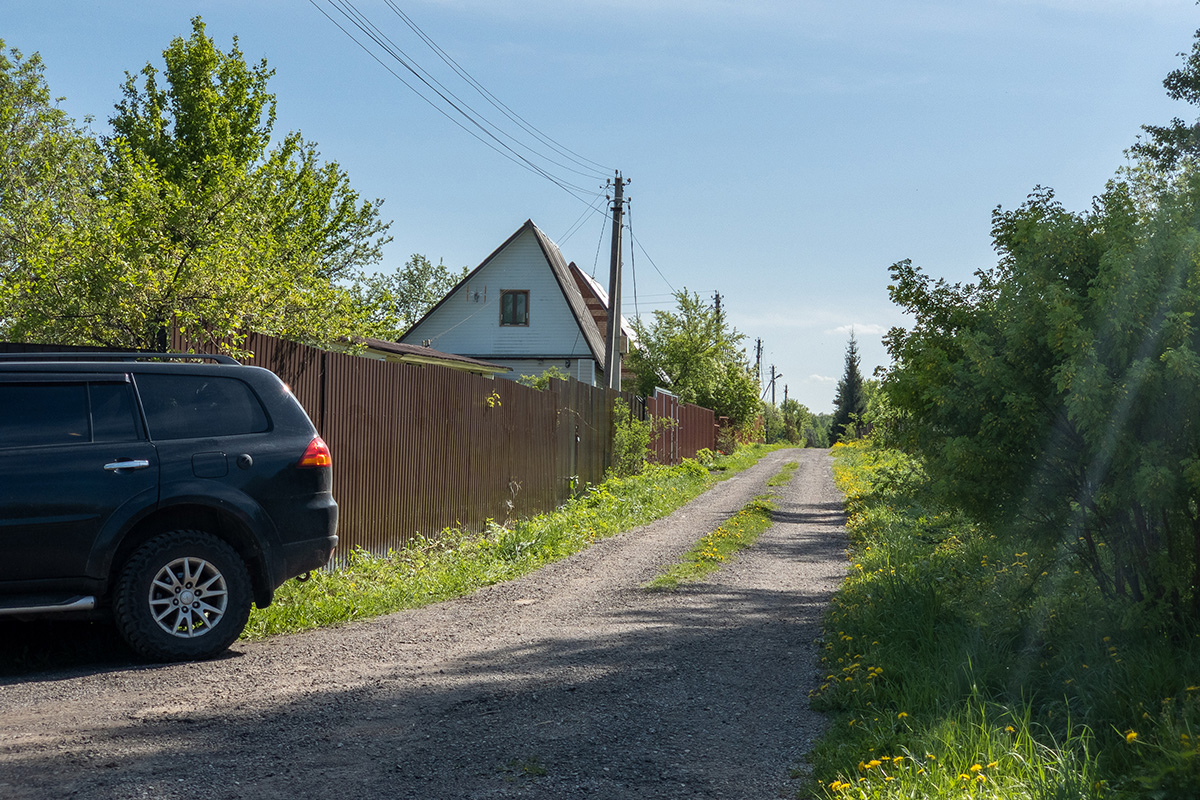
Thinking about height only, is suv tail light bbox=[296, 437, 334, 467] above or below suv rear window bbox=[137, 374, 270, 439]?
below

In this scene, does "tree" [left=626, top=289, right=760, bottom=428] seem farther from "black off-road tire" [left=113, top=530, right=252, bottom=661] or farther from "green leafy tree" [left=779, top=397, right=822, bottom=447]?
"green leafy tree" [left=779, top=397, right=822, bottom=447]

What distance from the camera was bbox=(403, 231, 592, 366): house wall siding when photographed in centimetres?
3297

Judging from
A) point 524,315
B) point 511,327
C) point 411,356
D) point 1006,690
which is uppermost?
point 524,315

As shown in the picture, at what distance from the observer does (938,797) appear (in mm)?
3258

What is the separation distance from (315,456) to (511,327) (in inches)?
1069

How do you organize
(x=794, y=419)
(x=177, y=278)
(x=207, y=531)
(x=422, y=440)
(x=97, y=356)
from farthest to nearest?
(x=794, y=419), (x=422, y=440), (x=177, y=278), (x=97, y=356), (x=207, y=531)

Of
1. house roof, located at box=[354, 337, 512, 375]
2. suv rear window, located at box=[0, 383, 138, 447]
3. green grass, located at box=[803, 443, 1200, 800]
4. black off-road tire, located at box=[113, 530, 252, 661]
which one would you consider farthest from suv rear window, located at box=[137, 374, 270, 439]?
house roof, located at box=[354, 337, 512, 375]

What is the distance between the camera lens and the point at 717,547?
11688mm

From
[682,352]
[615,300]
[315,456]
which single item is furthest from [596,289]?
[315,456]

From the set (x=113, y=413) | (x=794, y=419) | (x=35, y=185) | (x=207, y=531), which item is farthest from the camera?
(x=794, y=419)

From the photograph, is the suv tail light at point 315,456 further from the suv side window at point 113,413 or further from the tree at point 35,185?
the tree at point 35,185

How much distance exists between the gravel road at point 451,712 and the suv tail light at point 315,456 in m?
1.23

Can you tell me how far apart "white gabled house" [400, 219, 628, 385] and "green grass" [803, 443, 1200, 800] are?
26.0 m

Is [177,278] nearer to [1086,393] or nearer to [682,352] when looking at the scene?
[1086,393]
